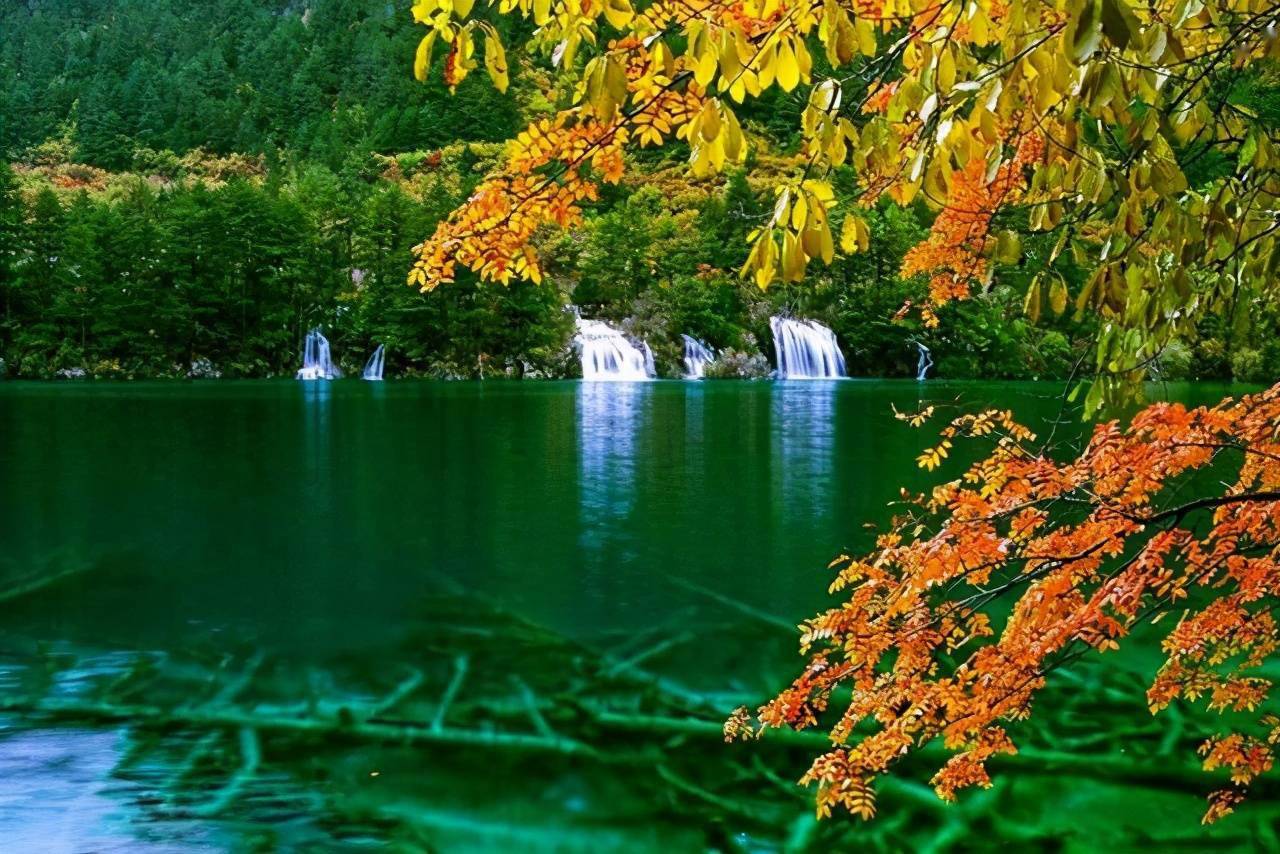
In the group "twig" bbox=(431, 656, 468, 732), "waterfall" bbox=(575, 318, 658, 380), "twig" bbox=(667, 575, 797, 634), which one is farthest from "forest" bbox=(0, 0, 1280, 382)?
"twig" bbox=(431, 656, 468, 732)

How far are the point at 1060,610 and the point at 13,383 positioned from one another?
54.5m

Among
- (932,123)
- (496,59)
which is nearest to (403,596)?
(496,59)

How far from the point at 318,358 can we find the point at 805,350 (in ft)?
95.5

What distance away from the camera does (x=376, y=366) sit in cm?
5934

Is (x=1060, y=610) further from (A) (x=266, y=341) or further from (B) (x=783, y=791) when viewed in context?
(A) (x=266, y=341)

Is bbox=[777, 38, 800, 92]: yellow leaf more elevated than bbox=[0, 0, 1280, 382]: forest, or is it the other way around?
bbox=[0, 0, 1280, 382]: forest

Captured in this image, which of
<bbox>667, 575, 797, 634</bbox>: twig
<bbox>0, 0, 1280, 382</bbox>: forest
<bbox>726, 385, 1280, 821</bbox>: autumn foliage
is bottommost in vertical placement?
<bbox>667, 575, 797, 634</bbox>: twig

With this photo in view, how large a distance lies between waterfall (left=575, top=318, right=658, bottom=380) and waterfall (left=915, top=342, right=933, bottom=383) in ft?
56.9

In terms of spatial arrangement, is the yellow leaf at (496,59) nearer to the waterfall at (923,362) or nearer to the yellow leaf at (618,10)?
the yellow leaf at (618,10)

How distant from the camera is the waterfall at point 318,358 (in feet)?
195

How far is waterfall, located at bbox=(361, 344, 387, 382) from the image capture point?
59.2 metres

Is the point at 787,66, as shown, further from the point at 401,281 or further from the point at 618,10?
the point at 401,281

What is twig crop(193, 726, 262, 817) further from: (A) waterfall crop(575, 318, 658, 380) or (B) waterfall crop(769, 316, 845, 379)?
(B) waterfall crop(769, 316, 845, 379)

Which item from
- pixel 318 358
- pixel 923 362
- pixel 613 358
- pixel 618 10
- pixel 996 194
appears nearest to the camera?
pixel 618 10
